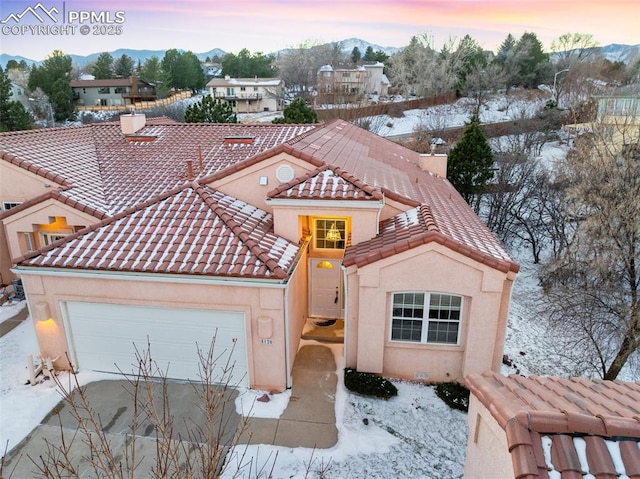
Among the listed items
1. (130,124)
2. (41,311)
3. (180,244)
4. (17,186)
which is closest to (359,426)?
(180,244)

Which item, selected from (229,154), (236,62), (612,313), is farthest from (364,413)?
(236,62)

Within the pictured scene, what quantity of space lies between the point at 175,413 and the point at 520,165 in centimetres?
2838

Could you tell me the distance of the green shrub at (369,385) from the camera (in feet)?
39.1

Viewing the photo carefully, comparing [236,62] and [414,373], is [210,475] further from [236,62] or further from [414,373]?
[236,62]

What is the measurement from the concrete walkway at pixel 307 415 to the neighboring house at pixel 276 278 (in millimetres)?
669

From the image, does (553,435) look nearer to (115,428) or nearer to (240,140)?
(115,428)

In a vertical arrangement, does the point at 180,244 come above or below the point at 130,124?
below

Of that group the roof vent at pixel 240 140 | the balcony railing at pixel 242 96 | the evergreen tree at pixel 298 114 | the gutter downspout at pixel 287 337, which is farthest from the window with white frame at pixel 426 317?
the balcony railing at pixel 242 96

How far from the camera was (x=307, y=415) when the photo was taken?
1127 centimetres

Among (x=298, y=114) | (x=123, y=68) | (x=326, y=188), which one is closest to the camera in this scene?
(x=326, y=188)

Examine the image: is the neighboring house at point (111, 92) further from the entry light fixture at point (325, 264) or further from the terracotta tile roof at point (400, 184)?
the entry light fixture at point (325, 264)

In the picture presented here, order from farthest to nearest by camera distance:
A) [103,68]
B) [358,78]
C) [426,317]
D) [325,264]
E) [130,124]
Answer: [103,68]
[358,78]
[130,124]
[325,264]
[426,317]

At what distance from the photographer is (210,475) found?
4691 mm

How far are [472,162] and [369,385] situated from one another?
65.3 feet
